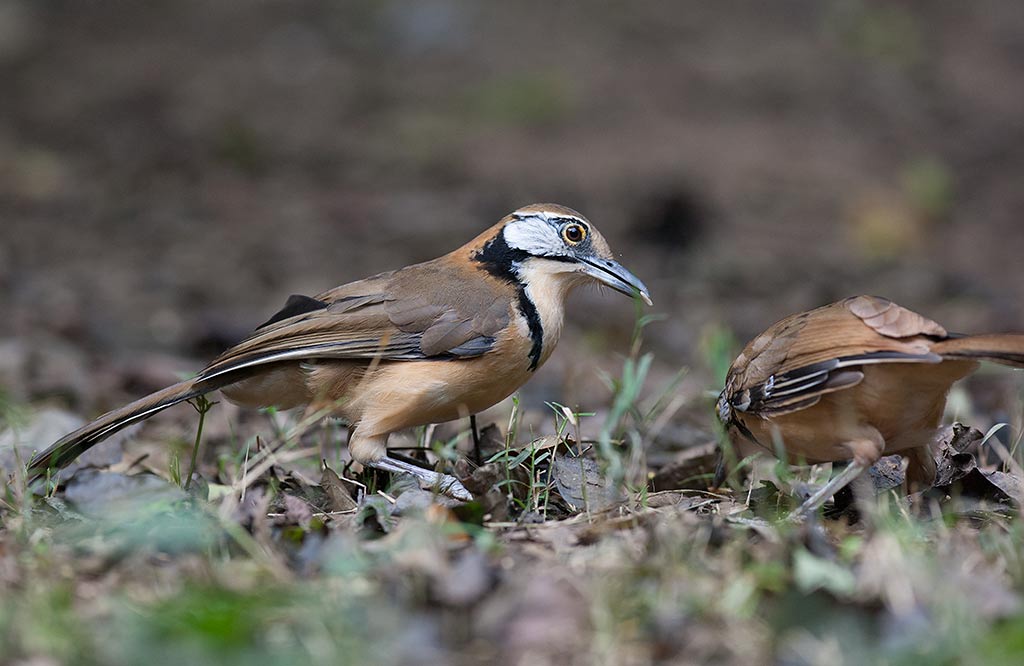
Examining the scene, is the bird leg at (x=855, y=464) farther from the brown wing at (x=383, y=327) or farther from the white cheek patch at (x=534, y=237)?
the white cheek patch at (x=534, y=237)

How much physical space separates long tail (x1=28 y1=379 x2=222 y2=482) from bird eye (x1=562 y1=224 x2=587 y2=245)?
1514mm

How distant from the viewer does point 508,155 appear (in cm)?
1245

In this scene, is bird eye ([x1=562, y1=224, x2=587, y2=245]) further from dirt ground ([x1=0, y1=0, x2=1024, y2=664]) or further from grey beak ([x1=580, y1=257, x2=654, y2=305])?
dirt ground ([x1=0, y1=0, x2=1024, y2=664])

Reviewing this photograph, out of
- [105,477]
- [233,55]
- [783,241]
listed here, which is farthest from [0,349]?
[233,55]

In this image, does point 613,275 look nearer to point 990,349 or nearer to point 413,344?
point 413,344

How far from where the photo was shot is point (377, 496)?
14.3ft

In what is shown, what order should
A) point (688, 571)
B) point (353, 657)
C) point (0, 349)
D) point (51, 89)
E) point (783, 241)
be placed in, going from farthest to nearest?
point (51, 89), point (783, 241), point (0, 349), point (688, 571), point (353, 657)

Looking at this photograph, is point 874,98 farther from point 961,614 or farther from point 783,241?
point 961,614

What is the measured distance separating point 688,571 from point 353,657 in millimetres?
927

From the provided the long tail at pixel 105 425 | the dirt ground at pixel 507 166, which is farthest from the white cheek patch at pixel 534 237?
the long tail at pixel 105 425

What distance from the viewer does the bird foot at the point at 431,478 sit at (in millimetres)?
4258

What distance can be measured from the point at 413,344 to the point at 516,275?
56 centimetres

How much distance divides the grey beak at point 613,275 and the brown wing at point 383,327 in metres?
0.40

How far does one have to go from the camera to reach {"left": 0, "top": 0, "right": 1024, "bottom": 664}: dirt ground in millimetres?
7934
